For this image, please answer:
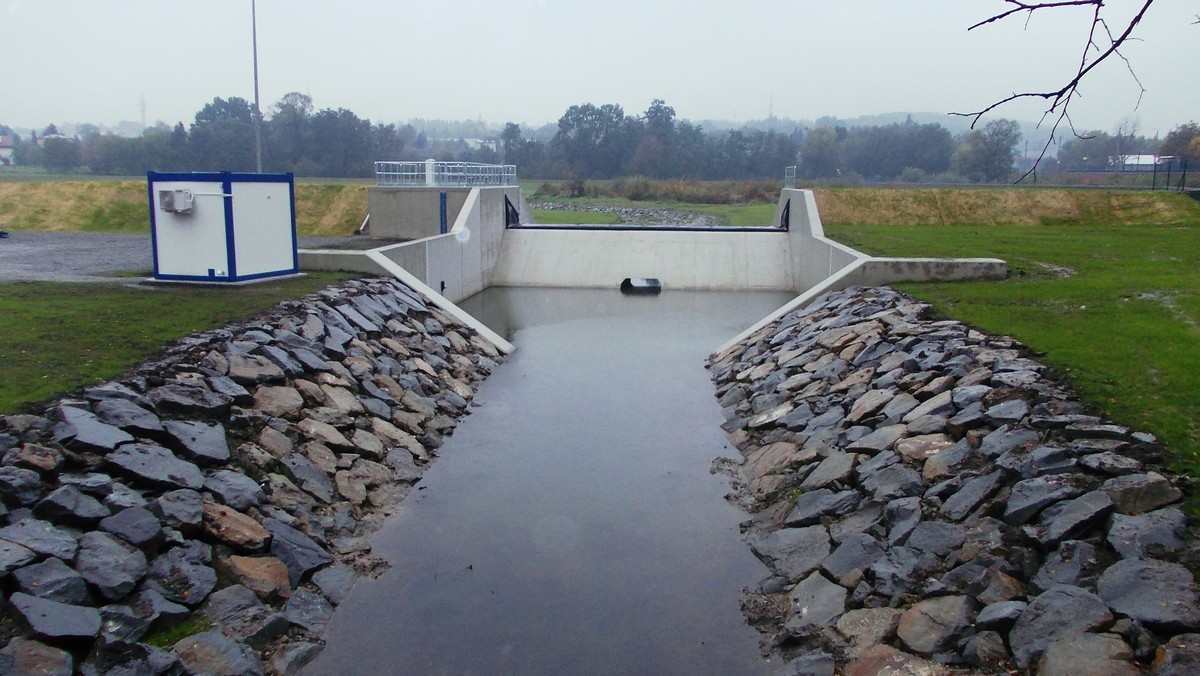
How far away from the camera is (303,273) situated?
1859cm

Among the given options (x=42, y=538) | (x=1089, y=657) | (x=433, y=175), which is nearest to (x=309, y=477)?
(x=42, y=538)

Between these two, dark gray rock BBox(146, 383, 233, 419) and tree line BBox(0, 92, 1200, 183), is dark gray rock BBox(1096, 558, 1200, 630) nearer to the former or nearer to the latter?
dark gray rock BBox(146, 383, 233, 419)

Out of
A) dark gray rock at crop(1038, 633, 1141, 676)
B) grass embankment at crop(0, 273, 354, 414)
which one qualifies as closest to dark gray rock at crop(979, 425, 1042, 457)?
dark gray rock at crop(1038, 633, 1141, 676)

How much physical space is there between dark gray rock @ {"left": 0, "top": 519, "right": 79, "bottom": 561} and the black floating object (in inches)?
906

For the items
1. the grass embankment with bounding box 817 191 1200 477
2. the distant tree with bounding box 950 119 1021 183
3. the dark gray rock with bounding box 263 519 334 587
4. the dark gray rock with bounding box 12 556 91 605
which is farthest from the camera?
the distant tree with bounding box 950 119 1021 183

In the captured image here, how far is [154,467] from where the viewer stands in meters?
8.05

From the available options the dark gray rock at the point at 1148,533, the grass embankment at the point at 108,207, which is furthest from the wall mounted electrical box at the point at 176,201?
the grass embankment at the point at 108,207

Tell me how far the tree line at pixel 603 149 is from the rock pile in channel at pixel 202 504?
2256 inches

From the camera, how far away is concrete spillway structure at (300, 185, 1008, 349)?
2689cm

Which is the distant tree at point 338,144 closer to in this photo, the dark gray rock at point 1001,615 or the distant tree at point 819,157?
the distant tree at point 819,157

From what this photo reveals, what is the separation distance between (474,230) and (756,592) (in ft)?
69.2

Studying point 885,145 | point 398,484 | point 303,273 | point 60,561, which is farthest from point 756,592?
point 885,145

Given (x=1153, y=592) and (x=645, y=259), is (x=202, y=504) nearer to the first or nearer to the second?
(x=1153, y=592)

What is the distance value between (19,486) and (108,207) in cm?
3072
